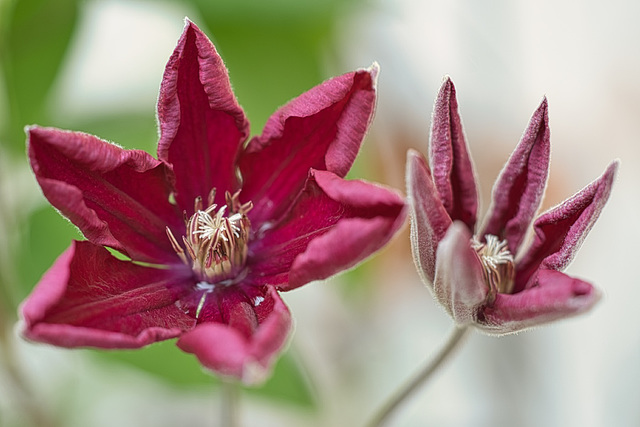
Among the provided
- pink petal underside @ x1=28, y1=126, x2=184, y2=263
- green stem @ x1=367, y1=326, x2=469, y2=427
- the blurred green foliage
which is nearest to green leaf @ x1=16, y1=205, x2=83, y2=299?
the blurred green foliage

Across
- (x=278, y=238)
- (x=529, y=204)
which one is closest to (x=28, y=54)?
(x=278, y=238)

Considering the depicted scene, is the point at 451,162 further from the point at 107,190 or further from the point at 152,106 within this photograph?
the point at 152,106

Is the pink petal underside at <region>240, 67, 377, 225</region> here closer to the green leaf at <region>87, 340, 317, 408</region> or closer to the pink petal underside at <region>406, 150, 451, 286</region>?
the pink petal underside at <region>406, 150, 451, 286</region>

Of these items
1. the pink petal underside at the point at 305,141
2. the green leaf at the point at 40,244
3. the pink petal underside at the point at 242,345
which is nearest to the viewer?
the pink petal underside at the point at 242,345

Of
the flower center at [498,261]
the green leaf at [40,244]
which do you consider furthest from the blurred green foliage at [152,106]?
the flower center at [498,261]

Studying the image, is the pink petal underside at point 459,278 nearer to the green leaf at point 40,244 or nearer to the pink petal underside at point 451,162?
the pink petal underside at point 451,162

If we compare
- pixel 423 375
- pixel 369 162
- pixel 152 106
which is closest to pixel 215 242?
pixel 423 375

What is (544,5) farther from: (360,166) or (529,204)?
(529,204)
